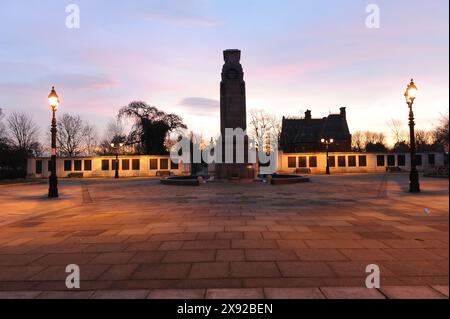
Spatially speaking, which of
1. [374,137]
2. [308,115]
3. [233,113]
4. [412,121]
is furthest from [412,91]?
[374,137]

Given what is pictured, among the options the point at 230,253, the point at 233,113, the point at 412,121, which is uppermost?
the point at 233,113

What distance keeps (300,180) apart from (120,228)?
20530mm

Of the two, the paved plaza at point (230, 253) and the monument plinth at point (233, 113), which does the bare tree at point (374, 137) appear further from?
the paved plaza at point (230, 253)

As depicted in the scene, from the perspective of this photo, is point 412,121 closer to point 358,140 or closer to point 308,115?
point 308,115

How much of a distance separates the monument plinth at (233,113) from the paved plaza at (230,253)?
55.3ft

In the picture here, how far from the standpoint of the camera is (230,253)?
6.02 meters

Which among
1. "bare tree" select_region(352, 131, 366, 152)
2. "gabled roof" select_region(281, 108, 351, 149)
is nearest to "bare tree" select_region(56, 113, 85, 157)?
"gabled roof" select_region(281, 108, 351, 149)

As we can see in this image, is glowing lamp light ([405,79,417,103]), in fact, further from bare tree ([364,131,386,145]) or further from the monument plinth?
bare tree ([364,131,386,145])

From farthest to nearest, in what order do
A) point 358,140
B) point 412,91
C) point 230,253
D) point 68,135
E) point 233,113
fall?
point 358,140
point 68,135
point 233,113
point 412,91
point 230,253

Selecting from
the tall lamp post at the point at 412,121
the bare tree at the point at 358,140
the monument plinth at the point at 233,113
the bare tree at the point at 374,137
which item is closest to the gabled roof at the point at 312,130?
the bare tree at the point at 358,140

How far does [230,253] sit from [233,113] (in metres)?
22.7

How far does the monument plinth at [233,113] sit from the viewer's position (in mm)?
27656

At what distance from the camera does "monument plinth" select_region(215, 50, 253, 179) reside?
27.7m
